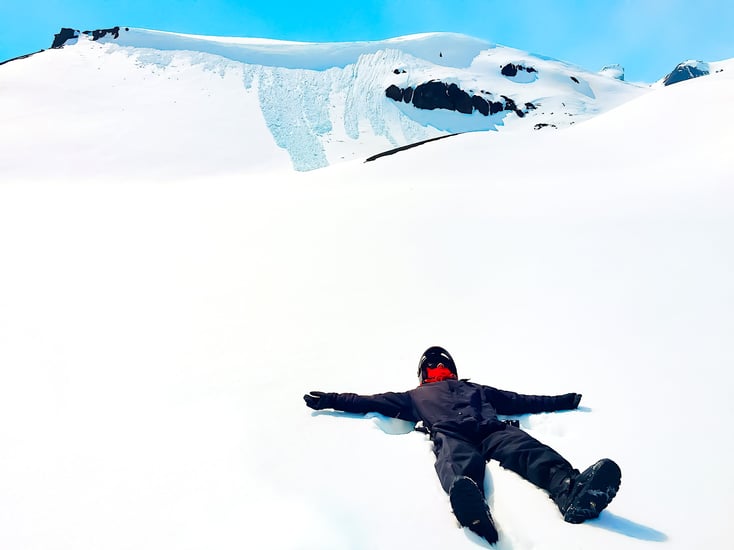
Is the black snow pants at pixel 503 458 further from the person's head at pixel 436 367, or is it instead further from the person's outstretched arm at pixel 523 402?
the person's head at pixel 436 367

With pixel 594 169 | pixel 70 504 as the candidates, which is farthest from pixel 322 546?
pixel 594 169

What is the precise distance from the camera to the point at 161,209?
40.5ft

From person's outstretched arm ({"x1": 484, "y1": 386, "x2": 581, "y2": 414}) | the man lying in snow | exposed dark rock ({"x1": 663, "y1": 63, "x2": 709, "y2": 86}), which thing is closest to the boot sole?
the man lying in snow

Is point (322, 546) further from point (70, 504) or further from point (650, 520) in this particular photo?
point (650, 520)

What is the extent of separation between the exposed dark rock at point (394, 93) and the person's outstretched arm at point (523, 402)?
4149 cm

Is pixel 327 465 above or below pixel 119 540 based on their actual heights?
above

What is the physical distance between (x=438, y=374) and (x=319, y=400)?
1.14 m

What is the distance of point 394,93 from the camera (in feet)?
138

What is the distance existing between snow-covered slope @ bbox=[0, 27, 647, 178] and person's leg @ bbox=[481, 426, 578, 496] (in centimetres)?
2507

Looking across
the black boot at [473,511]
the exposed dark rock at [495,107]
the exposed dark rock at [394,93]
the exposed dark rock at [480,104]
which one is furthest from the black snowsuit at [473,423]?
the exposed dark rock at [495,107]

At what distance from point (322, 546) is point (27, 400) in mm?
3113

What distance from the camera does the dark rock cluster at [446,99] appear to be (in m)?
42.1

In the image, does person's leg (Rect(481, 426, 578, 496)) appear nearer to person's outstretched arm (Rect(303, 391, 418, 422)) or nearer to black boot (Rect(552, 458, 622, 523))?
black boot (Rect(552, 458, 622, 523))

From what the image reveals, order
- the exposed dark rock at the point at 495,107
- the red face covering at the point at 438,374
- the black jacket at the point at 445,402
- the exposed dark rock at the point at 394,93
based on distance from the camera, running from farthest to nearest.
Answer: the exposed dark rock at the point at 495,107, the exposed dark rock at the point at 394,93, the red face covering at the point at 438,374, the black jacket at the point at 445,402
